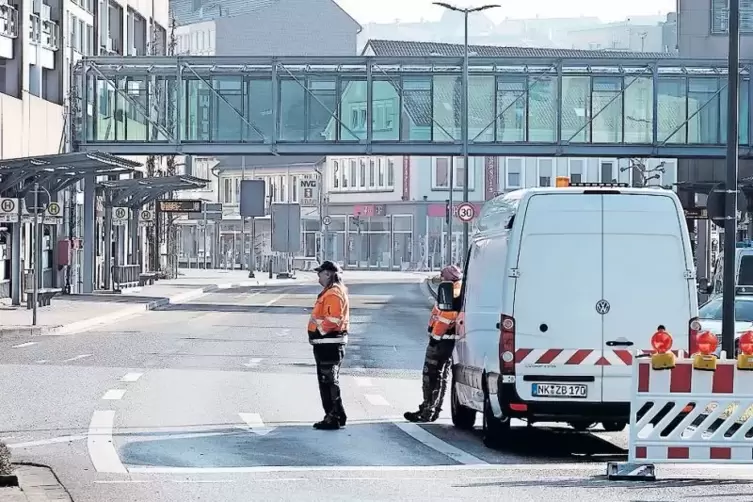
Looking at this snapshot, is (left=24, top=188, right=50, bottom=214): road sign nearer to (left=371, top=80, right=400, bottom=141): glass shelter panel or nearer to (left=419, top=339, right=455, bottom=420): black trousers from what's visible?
(left=419, top=339, right=455, bottom=420): black trousers

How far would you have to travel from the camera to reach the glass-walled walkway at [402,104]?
2167 inches

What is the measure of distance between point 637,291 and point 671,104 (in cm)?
4353

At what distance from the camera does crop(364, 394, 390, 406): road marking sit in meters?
19.0

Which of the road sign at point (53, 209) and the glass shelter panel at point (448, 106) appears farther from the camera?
the glass shelter panel at point (448, 106)

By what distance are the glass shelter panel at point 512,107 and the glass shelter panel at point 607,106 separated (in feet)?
7.10

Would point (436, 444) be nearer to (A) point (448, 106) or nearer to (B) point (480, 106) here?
(A) point (448, 106)

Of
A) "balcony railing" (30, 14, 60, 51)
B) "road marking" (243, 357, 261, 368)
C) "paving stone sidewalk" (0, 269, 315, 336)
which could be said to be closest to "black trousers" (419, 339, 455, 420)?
"road marking" (243, 357, 261, 368)

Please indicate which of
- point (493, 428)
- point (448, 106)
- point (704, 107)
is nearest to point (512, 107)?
point (448, 106)

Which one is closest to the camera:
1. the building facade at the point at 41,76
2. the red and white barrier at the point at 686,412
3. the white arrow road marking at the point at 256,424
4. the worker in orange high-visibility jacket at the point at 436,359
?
the red and white barrier at the point at 686,412

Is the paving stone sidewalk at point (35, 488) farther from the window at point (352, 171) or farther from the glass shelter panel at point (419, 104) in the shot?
the window at point (352, 171)

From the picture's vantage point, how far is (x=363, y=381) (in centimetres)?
2255

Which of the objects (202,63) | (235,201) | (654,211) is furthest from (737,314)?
(235,201)

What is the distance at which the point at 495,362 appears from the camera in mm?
13836

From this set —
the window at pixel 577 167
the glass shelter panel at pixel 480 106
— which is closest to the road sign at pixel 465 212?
the glass shelter panel at pixel 480 106
